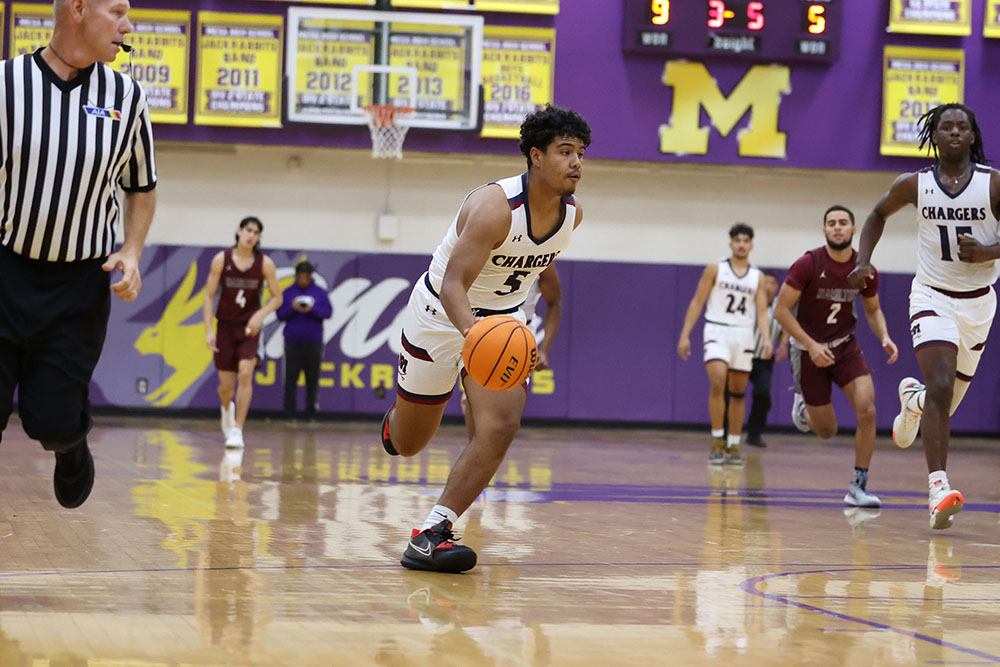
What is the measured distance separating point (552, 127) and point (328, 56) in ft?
36.5

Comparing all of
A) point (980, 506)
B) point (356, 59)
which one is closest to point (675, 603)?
point (980, 506)

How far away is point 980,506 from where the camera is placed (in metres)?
9.23

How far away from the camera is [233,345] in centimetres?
1225

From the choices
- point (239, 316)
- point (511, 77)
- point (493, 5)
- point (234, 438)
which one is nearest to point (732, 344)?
point (239, 316)

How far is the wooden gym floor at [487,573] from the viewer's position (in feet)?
12.8

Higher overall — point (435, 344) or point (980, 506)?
point (435, 344)

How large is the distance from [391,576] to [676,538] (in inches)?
82.7

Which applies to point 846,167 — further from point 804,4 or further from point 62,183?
point 62,183

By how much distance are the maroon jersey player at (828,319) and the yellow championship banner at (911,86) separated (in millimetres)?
8457

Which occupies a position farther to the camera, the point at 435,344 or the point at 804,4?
the point at 804,4

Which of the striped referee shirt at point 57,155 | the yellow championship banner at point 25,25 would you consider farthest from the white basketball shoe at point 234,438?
the striped referee shirt at point 57,155

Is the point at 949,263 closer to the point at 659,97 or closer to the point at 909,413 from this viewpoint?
the point at 909,413

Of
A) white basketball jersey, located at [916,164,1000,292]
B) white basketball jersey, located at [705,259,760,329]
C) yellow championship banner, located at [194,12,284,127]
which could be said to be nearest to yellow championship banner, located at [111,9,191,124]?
yellow championship banner, located at [194,12,284,127]

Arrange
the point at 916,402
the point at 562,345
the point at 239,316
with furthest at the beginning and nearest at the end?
the point at 562,345
the point at 239,316
the point at 916,402
